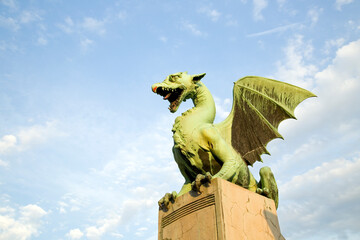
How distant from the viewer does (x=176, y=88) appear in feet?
18.9

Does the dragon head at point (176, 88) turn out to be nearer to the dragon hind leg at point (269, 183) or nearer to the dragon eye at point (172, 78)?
the dragon eye at point (172, 78)

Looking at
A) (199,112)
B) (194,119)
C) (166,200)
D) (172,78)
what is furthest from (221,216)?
(172,78)

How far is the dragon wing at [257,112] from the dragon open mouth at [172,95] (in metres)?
0.80

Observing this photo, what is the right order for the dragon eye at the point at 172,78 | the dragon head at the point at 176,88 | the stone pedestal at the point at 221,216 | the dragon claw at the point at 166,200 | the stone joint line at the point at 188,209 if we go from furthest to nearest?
the dragon eye at the point at 172,78 < the dragon head at the point at 176,88 < the dragon claw at the point at 166,200 < the stone joint line at the point at 188,209 < the stone pedestal at the point at 221,216

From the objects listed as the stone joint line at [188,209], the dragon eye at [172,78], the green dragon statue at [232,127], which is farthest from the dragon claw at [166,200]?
the dragon eye at [172,78]

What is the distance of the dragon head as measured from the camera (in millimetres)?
5723

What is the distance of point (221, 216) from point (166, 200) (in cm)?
114

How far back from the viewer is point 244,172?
5.15 meters

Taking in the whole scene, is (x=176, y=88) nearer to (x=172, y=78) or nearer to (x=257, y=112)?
(x=172, y=78)

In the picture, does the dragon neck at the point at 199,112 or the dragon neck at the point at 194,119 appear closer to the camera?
the dragon neck at the point at 194,119

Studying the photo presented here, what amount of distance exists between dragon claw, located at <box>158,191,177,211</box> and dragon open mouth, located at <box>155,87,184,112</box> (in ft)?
5.37

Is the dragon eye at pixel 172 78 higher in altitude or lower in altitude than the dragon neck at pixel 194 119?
higher

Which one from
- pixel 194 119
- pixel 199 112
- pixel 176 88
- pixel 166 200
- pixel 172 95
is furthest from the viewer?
pixel 172 95

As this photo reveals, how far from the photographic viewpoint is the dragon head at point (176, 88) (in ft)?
18.8
